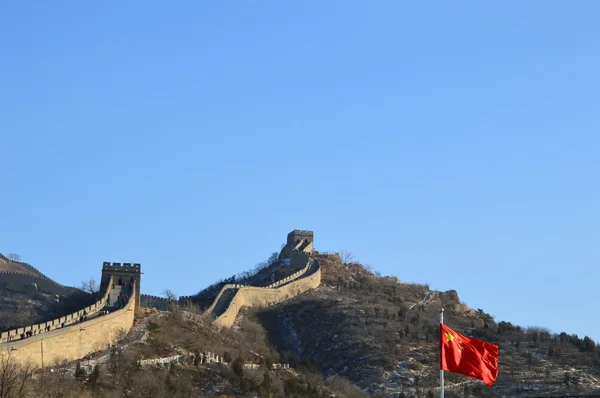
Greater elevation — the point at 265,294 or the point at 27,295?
the point at 27,295

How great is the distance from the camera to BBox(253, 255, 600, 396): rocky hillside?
7606 cm

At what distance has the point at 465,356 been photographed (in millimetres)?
34500

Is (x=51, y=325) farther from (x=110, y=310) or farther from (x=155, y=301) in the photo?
(x=155, y=301)

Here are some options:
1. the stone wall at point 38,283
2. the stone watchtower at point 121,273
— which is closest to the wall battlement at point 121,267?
the stone watchtower at point 121,273

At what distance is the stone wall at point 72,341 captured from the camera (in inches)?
2077

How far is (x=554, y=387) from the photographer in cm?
7400

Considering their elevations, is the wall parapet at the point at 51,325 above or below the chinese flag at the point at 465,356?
above

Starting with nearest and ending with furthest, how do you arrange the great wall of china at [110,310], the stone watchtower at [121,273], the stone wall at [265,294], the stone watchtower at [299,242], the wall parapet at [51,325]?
the great wall of china at [110,310], the wall parapet at [51,325], the stone watchtower at [121,273], the stone wall at [265,294], the stone watchtower at [299,242]

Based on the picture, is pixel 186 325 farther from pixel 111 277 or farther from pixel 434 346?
pixel 434 346

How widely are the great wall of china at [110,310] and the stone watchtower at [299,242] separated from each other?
3.55 feet

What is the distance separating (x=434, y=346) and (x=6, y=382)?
165ft

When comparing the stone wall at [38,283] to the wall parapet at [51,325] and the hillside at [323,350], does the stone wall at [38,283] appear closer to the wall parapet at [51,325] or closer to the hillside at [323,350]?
the hillside at [323,350]

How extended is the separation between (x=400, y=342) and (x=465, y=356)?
51.9 metres

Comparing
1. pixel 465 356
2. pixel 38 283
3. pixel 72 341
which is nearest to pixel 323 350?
pixel 72 341
